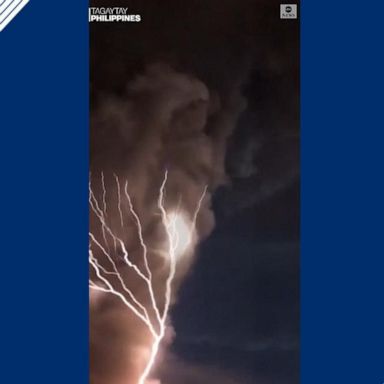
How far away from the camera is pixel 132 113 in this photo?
10.2ft

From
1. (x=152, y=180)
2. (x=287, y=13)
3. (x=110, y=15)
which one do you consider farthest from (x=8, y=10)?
(x=287, y=13)

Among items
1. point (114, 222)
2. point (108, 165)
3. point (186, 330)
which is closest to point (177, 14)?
point (108, 165)

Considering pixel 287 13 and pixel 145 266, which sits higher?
pixel 287 13

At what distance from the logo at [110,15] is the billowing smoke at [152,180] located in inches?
11.4

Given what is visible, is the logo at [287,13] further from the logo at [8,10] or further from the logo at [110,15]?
the logo at [8,10]

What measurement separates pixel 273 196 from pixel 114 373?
38.0 inches

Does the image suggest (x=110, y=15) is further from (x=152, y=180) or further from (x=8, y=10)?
(x=152, y=180)

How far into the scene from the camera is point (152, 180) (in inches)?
123

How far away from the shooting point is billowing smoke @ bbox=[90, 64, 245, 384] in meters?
3.12

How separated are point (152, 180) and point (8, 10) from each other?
2.89 ft

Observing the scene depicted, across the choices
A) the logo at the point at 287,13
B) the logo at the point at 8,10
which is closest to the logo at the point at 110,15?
the logo at the point at 8,10

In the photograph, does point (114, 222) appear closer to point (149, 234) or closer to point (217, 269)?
point (149, 234)

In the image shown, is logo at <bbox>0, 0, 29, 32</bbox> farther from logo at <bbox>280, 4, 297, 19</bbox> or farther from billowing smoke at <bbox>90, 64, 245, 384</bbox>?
logo at <bbox>280, 4, 297, 19</bbox>

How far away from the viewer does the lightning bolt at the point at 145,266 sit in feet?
10.2
